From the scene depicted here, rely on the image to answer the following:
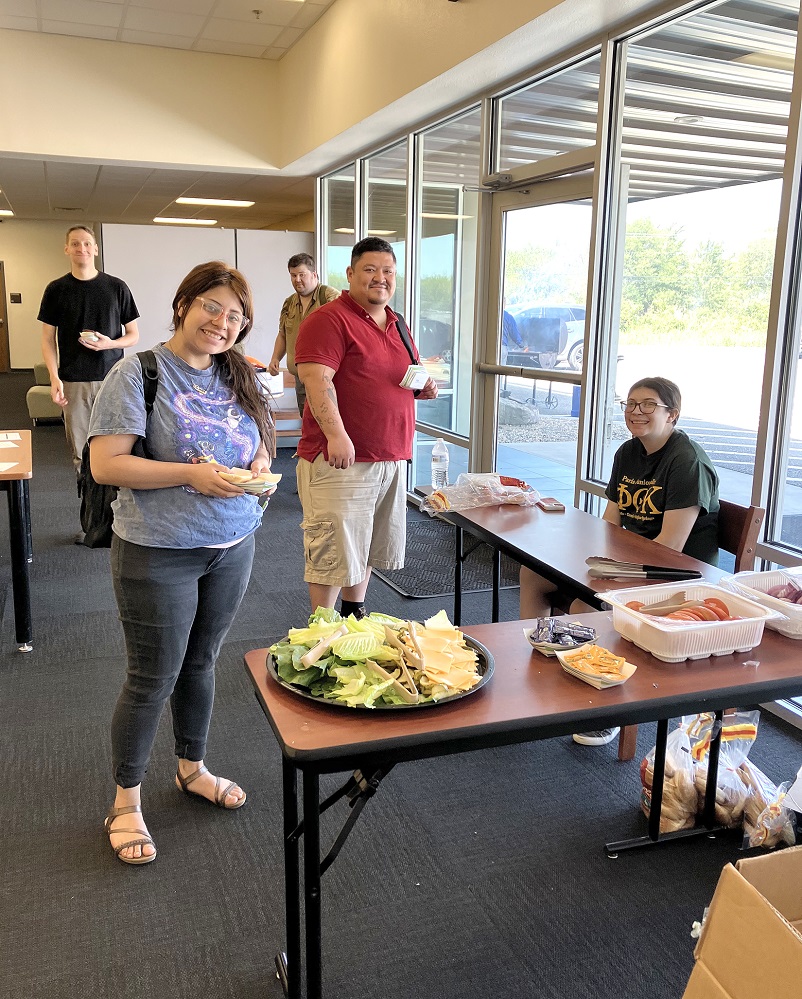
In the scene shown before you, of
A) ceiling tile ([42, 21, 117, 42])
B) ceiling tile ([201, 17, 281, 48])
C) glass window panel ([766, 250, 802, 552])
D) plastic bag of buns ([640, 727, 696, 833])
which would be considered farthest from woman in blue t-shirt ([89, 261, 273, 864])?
ceiling tile ([42, 21, 117, 42])

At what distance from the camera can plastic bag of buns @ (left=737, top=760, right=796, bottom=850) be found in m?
2.17

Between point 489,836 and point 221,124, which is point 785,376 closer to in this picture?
point 489,836

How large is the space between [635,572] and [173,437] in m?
1.20

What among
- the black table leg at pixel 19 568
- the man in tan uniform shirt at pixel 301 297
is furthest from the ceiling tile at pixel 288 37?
the black table leg at pixel 19 568

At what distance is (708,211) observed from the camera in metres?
3.33

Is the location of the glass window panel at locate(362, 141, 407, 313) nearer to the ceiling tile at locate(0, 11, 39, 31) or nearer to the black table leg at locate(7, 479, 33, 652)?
the ceiling tile at locate(0, 11, 39, 31)

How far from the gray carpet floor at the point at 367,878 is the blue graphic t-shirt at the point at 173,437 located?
841 mm

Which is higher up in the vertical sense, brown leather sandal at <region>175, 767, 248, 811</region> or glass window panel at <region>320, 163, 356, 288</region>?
glass window panel at <region>320, 163, 356, 288</region>

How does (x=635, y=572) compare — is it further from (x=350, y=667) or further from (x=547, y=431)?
(x=547, y=431)

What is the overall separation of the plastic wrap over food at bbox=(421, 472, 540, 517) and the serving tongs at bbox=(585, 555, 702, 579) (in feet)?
2.51

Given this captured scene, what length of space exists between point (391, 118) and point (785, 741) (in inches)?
175

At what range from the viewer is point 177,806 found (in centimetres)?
239

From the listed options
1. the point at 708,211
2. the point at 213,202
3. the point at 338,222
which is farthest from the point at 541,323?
the point at 213,202

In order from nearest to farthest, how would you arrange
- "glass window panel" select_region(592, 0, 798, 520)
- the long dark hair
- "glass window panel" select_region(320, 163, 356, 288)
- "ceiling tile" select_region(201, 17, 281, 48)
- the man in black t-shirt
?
the long dark hair < "glass window panel" select_region(592, 0, 798, 520) < the man in black t-shirt < "ceiling tile" select_region(201, 17, 281, 48) < "glass window panel" select_region(320, 163, 356, 288)
